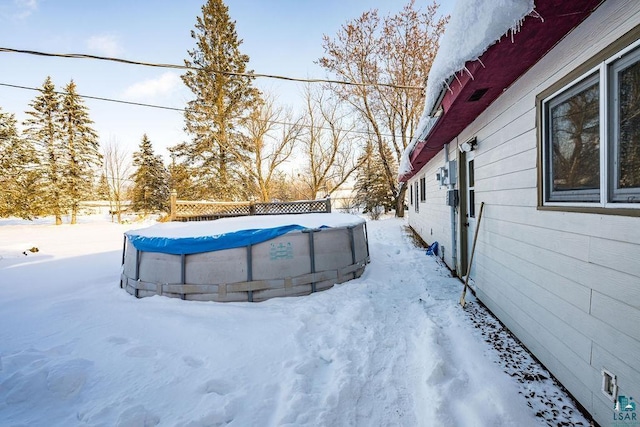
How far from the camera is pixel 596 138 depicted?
169cm

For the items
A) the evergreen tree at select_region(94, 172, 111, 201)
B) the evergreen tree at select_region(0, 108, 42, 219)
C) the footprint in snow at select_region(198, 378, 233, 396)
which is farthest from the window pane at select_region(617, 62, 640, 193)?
the evergreen tree at select_region(94, 172, 111, 201)

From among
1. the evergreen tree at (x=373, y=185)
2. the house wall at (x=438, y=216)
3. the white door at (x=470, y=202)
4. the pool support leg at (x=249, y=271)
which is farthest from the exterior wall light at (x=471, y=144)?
the evergreen tree at (x=373, y=185)

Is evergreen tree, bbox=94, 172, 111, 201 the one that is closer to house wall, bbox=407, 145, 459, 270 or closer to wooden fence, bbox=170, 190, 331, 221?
wooden fence, bbox=170, 190, 331, 221

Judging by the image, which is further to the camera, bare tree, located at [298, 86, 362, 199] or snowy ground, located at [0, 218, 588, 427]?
bare tree, located at [298, 86, 362, 199]

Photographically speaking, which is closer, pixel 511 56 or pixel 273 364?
pixel 511 56

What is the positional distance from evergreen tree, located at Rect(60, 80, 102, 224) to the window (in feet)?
79.1

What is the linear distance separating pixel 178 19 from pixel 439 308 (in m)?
8.17

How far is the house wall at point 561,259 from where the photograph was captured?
57.4 inches

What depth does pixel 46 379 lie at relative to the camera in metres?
2.08

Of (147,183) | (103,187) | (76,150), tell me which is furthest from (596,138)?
(103,187)

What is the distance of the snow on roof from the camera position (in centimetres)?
163

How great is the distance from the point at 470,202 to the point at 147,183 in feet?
81.9

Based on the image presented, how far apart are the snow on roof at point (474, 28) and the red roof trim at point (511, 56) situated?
14 cm

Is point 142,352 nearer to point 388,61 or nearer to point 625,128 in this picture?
point 625,128
